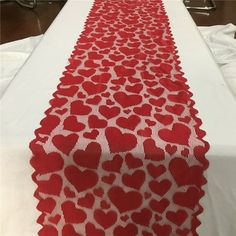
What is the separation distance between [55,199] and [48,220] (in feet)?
0.22

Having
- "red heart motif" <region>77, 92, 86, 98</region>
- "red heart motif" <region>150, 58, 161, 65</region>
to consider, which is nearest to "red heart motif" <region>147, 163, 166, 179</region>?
"red heart motif" <region>77, 92, 86, 98</region>

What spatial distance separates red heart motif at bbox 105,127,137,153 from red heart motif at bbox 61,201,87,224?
18 centimetres

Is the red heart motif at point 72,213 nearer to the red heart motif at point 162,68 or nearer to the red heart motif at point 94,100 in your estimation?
the red heart motif at point 94,100

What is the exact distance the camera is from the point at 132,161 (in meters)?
0.89

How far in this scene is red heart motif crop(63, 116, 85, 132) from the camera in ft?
3.09

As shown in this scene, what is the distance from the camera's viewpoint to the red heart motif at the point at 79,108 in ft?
3.28

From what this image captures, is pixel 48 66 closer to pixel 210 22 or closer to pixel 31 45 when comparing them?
pixel 31 45

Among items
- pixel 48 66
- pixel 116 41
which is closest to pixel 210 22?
pixel 116 41

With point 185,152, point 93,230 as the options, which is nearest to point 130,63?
point 185,152

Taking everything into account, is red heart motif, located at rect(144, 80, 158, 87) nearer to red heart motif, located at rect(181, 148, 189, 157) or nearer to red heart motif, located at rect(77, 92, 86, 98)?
red heart motif, located at rect(77, 92, 86, 98)

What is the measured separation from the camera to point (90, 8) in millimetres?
1891

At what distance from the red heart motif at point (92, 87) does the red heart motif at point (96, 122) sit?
0.14m

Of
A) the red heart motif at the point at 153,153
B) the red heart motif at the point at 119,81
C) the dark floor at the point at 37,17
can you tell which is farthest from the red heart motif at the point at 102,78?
the dark floor at the point at 37,17

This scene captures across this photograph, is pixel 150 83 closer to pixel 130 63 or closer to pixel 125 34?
pixel 130 63
